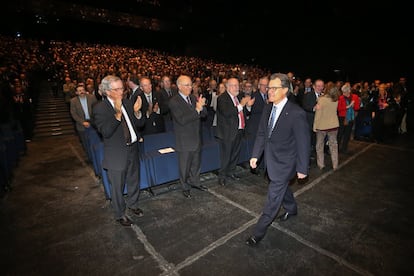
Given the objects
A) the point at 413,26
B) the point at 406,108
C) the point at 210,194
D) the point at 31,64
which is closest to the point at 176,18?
the point at 31,64

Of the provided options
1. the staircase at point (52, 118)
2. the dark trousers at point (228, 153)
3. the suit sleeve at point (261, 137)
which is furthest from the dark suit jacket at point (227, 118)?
the staircase at point (52, 118)

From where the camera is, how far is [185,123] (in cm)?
365

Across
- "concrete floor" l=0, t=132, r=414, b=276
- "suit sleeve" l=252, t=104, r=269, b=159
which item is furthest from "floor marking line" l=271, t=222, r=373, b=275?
"suit sleeve" l=252, t=104, r=269, b=159

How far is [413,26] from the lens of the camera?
1124 centimetres

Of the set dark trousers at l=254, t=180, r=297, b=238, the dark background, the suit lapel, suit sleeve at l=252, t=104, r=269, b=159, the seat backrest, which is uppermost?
the dark background

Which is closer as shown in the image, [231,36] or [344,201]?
[344,201]

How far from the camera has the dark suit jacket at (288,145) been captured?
2.52m

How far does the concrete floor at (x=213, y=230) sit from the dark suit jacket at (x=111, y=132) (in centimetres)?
94

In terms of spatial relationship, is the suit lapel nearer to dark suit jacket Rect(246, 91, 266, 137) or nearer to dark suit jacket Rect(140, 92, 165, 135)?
dark suit jacket Rect(246, 91, 266, 137)

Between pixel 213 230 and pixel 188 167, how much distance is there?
1.17m

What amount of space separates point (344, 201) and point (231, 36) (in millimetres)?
24503

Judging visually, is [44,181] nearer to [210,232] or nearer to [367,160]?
[210,232]

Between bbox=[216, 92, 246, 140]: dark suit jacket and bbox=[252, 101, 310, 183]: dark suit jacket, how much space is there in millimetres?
1440

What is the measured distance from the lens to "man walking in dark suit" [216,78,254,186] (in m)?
4.07
